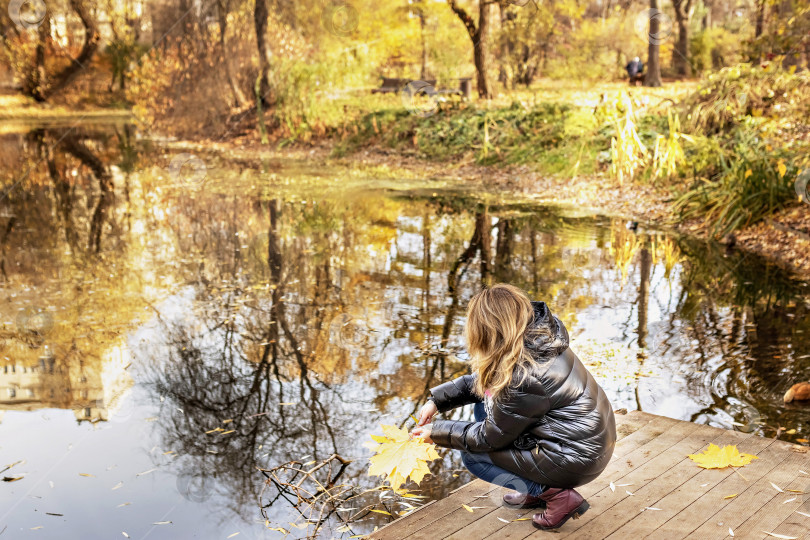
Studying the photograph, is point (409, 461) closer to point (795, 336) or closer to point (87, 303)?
point (795, 336)

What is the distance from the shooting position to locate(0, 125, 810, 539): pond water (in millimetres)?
4332

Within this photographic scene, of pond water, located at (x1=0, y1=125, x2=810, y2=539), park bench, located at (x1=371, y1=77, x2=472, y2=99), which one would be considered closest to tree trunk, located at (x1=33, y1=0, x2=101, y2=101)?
park bench, located at (x1=371, y1=77, x2=472, y2=99)

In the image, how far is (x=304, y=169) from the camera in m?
17.2

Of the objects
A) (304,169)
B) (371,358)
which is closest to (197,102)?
(304,169)

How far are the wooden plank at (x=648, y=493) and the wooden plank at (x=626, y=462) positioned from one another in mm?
32

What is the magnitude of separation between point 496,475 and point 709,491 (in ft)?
3.25

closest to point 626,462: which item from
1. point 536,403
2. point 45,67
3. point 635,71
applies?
point 536,403

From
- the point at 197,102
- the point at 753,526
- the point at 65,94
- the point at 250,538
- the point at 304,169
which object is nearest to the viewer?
the point at 753,526

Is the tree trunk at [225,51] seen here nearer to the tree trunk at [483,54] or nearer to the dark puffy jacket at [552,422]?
the tree trunk at [483,54]

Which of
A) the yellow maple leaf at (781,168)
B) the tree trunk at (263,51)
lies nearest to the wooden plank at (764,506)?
the yellow maple leaf at (781,168)

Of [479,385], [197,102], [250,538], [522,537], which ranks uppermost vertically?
[197,102]

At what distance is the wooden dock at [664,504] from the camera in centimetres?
315

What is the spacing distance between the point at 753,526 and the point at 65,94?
124 feet

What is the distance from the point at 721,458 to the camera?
12.2ft
